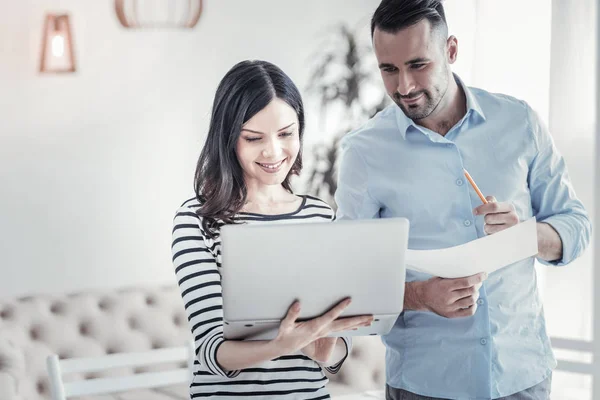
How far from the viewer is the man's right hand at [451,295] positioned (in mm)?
1515

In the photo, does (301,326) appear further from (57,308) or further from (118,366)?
(57,308)

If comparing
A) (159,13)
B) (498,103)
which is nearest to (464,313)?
(498,103)

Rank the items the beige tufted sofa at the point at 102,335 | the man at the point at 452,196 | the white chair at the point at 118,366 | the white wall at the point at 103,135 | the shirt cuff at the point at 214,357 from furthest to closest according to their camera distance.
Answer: the white wall at the point at 103,135 → the beige tufted sofa at the point at 102,335 → the white chair at the point at 118,366 → the man at the point at 452,196 → the shirt cuff at the point at 214,357

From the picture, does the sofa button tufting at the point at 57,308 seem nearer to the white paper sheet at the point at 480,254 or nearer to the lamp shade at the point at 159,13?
the lamp shade at the point at 159,13

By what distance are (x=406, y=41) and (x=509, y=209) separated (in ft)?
1.39

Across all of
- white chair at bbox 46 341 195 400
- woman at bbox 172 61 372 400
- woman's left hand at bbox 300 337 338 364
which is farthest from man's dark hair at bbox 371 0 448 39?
white chair at bbox 46 341 195 400

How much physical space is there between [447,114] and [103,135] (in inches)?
89.6

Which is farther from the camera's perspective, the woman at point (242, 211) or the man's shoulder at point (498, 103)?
→ the man's shoulder at point (498, 103)

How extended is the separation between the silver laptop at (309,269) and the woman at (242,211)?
4.5 inches

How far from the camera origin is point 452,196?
171 cm

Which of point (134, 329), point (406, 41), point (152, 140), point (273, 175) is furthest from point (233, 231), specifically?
point (152, 140)

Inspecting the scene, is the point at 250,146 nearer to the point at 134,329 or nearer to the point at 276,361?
the point at 276,361

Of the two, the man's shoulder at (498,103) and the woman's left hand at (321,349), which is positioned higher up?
the man's shoulder at (498,103)

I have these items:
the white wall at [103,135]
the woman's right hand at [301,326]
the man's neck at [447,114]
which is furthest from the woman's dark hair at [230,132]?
the white wall at [103,135]
